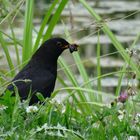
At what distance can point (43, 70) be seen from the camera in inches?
179

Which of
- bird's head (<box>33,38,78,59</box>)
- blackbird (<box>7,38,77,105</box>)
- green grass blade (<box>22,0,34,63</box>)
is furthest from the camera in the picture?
bird's head (<box>33,38,78,59</box>)

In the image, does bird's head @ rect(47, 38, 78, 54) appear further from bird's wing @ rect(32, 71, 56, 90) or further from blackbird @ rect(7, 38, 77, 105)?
bird's wing @ rect(32, 71, 56, 90)

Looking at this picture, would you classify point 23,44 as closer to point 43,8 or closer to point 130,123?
point 130,123

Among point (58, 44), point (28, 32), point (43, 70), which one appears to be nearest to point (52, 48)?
point (58, 44)

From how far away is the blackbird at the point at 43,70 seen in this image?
424cm

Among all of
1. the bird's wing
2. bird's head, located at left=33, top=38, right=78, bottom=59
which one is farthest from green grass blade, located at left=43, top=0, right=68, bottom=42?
the bird's wing

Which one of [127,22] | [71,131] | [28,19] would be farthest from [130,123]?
[127,22]

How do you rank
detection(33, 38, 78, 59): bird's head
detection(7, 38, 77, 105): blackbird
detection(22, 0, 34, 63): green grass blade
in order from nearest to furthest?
detection(7, 38, 77, 105): blackbird → detection(22, 0, 34, 63): green grass blade → detection(33, 38, 78, 59): bird's head

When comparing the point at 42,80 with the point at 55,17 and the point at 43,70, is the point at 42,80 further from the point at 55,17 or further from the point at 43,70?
the point at 55,17

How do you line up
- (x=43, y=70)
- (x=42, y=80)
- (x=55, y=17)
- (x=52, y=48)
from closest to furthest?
(x=42, y=80)
(x=55, y=17)
(x=43, y=70)
(x=52, y=48)

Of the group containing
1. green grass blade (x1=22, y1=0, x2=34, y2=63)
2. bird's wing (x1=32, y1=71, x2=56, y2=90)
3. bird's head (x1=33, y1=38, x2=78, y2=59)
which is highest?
green grass blade (x1=22, y1=0, x2=34, y2=63)

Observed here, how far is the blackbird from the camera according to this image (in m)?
4.24

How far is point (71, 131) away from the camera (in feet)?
8.59

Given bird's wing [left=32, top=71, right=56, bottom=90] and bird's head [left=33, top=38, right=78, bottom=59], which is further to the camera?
bird's head [left=33, top=38, right=78, bottom=59]
